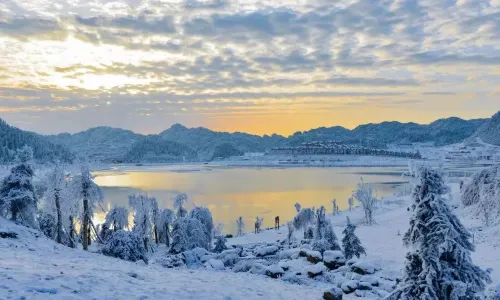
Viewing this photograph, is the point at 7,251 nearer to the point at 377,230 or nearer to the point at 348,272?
the point at 348,272

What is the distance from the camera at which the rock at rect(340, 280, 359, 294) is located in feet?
73.6

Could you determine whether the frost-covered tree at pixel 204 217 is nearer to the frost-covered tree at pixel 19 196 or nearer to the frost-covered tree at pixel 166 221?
the frost-covered tree at pixel 166 221

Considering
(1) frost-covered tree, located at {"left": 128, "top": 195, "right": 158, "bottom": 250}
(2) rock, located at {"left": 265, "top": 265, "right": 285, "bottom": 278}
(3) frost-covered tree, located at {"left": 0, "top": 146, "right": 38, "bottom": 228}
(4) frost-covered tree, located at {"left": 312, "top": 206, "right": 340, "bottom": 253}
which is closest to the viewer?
(2) rock, located at {"left": 265, "top": 265, "right": 285, "bottom": 278}

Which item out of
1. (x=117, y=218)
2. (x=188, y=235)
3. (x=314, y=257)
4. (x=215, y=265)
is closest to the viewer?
(x=215, y=265)

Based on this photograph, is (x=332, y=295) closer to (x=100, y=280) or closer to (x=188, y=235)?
(x=100, y=280)

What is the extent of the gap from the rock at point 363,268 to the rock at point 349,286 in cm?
338

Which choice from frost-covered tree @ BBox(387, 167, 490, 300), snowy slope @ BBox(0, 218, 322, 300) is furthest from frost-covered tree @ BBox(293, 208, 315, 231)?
frost-covered tree @ BBox(387, 167, 490, 300)

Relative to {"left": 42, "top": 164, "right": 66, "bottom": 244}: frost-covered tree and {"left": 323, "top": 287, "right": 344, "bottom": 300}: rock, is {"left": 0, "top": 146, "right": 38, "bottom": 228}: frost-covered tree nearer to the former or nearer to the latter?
{"left": 42, "top": 164, "right": 66, "bottom": 244}: frost-covered tree

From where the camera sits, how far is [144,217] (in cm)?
5541

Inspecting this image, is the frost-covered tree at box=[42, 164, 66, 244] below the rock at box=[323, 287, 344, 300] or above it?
above

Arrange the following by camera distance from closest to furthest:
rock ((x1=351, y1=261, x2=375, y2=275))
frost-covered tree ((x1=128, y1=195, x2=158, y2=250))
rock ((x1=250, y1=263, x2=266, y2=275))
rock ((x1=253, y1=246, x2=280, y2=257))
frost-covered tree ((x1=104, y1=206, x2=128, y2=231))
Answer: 1. rock ((x1=351, y1=261, x2=375, y2=275))
2. rock ((x1=250, y1=263, x2=266, y2=275))
3. rock ((x1=253, y1=246, x2=280, y2=257))
4. frost-covered tree ((x1=104, y1=206, x2=128, y2=231))
5. frost-covered tree ((x1=128, y1=195, x2=158, y2=250))

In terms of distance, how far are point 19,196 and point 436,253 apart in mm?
30564

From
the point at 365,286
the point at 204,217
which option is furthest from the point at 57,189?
the point at 365,286

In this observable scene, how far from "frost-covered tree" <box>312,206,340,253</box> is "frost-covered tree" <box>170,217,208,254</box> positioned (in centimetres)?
1283
